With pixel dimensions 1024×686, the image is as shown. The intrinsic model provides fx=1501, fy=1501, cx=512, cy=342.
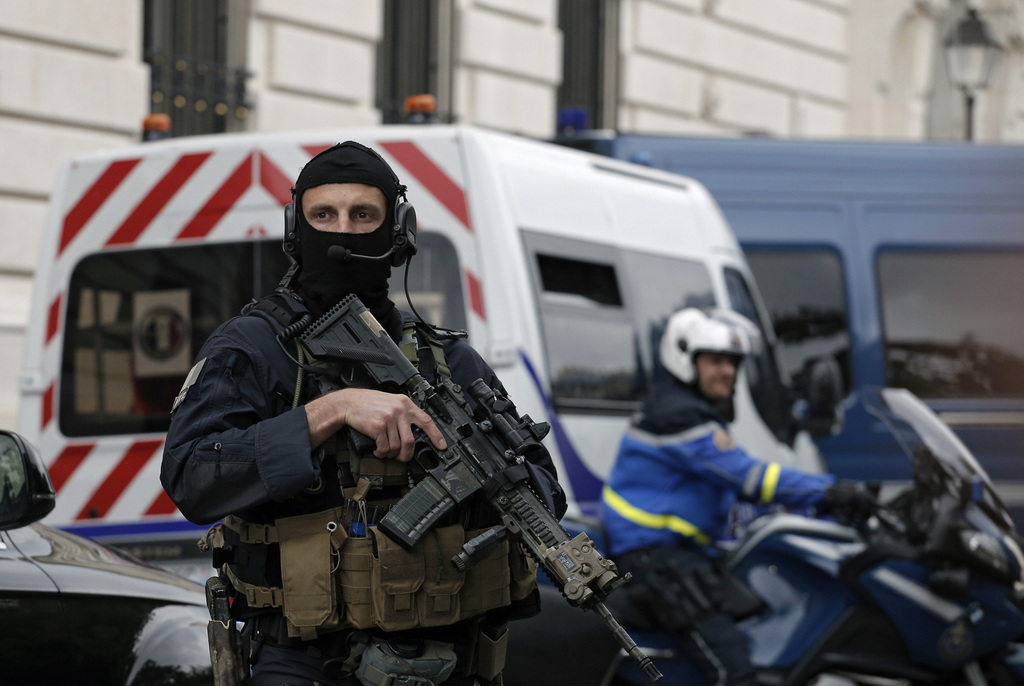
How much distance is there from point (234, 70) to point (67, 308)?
567 centimetres

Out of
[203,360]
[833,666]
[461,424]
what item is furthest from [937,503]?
[203,360]

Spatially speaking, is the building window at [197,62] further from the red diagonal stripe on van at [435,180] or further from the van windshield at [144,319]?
the red diagonal stripe on van at [435,180]

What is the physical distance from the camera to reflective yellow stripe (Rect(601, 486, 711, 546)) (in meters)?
4.99

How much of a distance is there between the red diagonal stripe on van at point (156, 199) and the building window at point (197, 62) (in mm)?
5376

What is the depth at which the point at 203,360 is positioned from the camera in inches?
99.3

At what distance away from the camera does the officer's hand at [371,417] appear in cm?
242

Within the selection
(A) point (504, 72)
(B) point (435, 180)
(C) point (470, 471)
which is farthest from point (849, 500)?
(A) point (504, 72)

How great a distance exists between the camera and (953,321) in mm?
8547

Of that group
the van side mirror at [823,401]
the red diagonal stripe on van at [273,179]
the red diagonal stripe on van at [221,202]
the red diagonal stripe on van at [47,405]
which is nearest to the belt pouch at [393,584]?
the red diagonal stripe on van at [273,179]

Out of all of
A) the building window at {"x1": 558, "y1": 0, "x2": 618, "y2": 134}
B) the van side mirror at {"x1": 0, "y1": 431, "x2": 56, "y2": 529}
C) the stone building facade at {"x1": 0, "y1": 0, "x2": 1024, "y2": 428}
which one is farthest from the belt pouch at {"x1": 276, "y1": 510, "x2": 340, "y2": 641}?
the building window at {"x1": 558, "y1": 0, "x2": 618, "y2": 134}

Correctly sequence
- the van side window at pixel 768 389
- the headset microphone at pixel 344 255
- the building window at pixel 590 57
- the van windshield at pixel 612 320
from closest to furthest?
the headset microphone at pixel 344 255 → the van windshield at pixel 612 320 → the van side window at pixel 768 389 → the building window at pixel 590 57

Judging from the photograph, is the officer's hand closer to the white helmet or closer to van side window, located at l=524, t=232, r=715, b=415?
the white helmet

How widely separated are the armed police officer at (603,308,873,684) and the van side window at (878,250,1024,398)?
11.3 feet

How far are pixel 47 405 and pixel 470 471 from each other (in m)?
3.66
